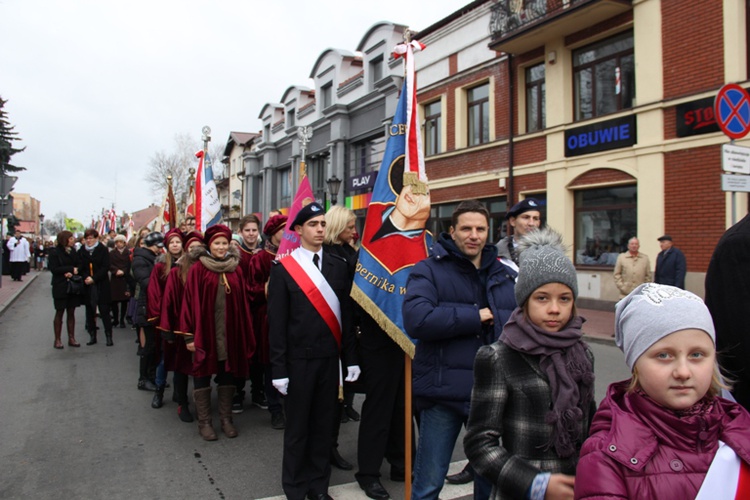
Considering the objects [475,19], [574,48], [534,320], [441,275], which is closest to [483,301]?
[441,275]

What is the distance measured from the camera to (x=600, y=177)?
13820 mm

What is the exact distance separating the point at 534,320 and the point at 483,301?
0.99 metres

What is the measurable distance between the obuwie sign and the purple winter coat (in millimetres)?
12930

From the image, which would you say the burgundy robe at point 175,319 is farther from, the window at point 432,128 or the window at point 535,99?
the window at point 432,128

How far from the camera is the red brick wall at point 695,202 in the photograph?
37.5 ft

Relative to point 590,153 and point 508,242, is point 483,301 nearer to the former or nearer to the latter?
point 508,242

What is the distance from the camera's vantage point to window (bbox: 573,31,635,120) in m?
13.4

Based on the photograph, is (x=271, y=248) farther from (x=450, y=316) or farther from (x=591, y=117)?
(x=591, y=117)

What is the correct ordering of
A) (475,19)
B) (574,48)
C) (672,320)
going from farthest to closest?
(475,19), (574,48), (672,320)

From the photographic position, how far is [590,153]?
46.0 ft

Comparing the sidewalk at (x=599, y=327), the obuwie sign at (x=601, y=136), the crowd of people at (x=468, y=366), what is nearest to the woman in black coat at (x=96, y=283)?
the crowd of people at (x=468, y=366)

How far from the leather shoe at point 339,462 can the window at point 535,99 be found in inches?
520

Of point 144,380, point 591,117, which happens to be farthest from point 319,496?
point 591,117

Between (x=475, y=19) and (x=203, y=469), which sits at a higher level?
(x=475, y=19)
